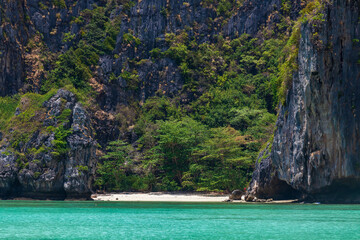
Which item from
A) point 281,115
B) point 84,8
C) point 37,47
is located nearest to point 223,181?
point 281,115

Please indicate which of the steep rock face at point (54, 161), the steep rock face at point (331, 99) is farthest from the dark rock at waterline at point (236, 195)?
the steep rock face at point (54, 161)

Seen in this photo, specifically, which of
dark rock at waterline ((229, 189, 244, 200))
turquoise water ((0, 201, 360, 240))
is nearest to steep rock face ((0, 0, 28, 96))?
dark rock at waterline ((229, 189, 244, 200))

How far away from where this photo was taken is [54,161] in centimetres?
4475

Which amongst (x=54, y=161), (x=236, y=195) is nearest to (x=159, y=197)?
(x=236, y=195)

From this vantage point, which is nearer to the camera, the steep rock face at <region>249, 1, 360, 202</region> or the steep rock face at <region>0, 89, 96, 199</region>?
the steep rock face at <region>249, 1, 360, 202</region>

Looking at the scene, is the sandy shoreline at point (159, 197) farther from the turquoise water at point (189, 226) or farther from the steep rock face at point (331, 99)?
the turquoise water at point (189, 226)

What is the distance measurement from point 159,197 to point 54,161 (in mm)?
10754

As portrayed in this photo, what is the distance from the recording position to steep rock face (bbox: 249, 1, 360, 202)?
111 ft

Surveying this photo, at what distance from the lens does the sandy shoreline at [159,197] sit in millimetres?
45469

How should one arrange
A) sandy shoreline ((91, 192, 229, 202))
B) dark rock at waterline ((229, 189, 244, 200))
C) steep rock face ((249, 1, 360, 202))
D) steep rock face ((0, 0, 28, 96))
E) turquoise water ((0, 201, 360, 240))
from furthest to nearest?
steep rock face ((0, 0, 28, 96)) < sandy shoreline ((91, 192, 229, 202)) < dark rock at waterline ((229, 189, 244, 200)) < steep rock face ((249, 1, 360, 202)) < turquoise water ((0, 201, 360, 240))

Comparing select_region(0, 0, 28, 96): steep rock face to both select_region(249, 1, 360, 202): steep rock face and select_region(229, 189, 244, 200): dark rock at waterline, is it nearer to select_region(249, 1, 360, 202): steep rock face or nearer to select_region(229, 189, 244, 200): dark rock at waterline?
select_region(229, 189, 244, 200): dark rock at waterline

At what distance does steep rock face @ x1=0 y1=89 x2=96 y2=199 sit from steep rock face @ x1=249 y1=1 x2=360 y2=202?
20.8 meters

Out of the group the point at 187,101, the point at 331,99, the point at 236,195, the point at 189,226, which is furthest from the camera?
the point at 187,101

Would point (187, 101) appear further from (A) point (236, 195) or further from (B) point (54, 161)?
(B) point (54, 161)
